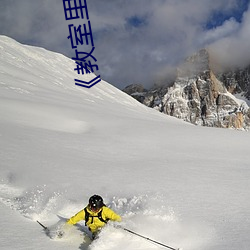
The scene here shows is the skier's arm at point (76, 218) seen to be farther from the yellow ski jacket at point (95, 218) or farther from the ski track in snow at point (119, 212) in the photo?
the ski track in snow at point (119, 212)

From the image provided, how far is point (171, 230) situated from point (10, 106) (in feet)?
51.6

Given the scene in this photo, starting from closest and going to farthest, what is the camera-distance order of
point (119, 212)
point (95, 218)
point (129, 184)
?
point (95, 218) < point (119, 212) < point (129, 184)

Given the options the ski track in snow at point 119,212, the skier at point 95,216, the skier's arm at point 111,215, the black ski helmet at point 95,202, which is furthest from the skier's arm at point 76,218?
the skier's arm at point 111,215

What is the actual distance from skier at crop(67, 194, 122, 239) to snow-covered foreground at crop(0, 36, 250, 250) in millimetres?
240

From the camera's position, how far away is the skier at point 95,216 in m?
5.77

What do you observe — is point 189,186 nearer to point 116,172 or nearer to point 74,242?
point 116,172

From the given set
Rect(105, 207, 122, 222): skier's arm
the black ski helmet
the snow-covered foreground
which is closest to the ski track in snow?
the snow-covered foreground

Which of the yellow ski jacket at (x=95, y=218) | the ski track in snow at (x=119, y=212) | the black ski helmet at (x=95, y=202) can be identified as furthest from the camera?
the yellow ski jacket at (x=95, y=218)

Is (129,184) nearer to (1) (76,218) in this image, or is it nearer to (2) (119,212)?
(2) (119,212)

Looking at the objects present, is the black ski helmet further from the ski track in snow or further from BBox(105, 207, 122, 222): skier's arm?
the ski track in snow

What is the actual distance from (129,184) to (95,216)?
2425mm

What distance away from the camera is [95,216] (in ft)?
19.2

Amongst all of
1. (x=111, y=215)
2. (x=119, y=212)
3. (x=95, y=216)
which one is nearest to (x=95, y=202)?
(x=95, y=216)

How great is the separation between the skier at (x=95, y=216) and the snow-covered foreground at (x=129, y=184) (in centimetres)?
24
